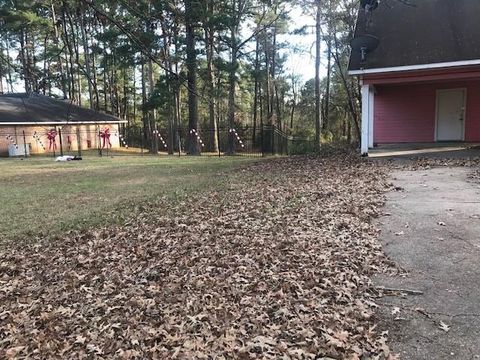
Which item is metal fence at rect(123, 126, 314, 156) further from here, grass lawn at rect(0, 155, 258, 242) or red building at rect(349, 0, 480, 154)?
grass lawn at rect(0, 155, 258, 242)

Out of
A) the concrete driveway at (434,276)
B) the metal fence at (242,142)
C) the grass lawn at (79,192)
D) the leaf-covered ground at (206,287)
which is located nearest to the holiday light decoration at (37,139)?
the metal fence at (242,142)

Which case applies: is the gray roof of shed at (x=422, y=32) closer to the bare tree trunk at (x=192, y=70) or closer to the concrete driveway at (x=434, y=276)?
the concrete driveway at (x=434, y=276)

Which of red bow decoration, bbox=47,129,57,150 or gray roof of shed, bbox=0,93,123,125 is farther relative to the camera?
gray roof of shed, bbox=0,93,123,125

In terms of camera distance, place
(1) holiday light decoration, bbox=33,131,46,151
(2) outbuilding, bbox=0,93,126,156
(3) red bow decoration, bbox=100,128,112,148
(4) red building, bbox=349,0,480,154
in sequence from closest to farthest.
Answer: (4) red building, bbox=349,0,480,154 → (3) red bow decoration, bbox=100,128,112,148 → (2) outbuilding, bbox=0,93,126,156 → (1) holiday light decoration, bbox=33,131,46,151

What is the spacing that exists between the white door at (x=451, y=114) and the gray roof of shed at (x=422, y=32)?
2.42 meters

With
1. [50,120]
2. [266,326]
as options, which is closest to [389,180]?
[266,326]

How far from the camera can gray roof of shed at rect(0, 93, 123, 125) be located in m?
27.4

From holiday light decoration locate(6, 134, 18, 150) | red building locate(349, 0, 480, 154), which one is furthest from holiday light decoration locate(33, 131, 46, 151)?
red building locate(349, 0, 480, 154)

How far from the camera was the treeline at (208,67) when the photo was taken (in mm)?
17969

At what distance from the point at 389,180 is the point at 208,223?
14.2 ft

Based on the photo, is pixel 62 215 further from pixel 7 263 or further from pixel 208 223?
pixel 208 223

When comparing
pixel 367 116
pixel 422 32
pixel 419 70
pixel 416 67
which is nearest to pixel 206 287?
pixel 367 116

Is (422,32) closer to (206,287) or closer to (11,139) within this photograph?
(206,287)

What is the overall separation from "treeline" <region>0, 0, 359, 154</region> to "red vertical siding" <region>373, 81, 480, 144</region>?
5407 millimetres
